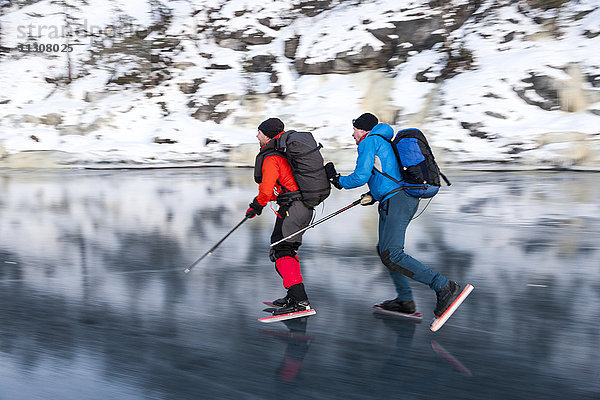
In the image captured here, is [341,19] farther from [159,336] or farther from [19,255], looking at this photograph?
[159,336]

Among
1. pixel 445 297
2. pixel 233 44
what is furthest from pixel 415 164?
pixel 233 44

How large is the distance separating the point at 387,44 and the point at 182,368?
34.5m

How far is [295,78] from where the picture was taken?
37.5 m

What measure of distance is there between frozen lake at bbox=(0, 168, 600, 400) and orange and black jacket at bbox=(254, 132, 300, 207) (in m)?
1.06

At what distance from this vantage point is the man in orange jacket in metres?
5.38

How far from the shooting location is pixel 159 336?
5.04 m

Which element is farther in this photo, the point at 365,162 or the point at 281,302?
the point at 281,302

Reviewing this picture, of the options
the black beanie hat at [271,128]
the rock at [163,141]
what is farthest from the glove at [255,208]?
the rock at [163,141]

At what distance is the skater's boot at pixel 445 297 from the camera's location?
16.7 ft

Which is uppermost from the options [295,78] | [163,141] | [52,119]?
[295,78]

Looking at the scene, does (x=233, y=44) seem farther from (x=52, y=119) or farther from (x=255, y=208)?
(x=255, y=208)

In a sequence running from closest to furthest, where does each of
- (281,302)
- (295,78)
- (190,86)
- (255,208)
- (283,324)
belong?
(283,324), (255,208), (281,302), (295,78), (190,86)

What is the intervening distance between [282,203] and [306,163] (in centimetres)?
41

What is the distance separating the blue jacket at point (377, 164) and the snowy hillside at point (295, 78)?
2045 centimetres
